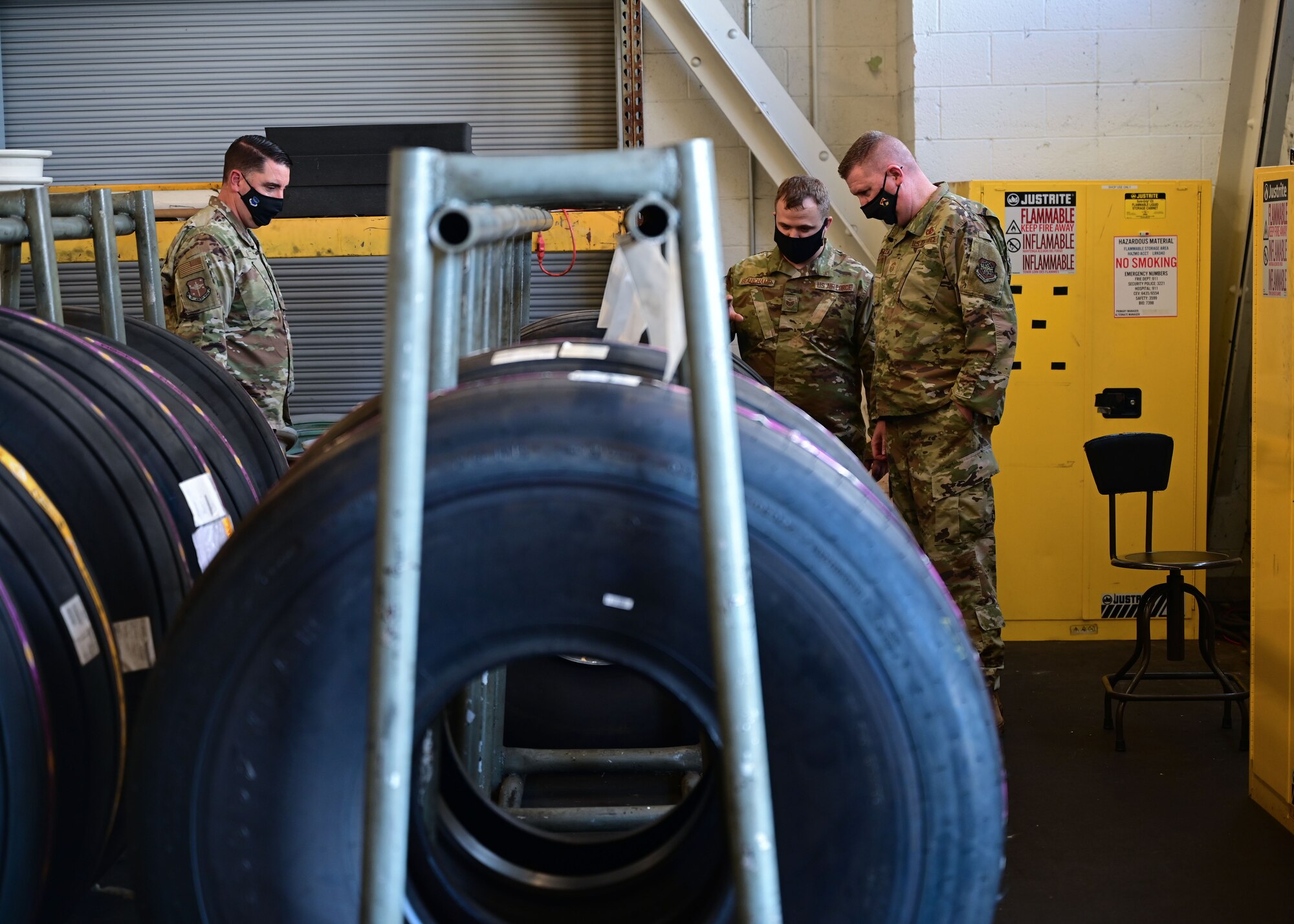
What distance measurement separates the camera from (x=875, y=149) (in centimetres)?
427

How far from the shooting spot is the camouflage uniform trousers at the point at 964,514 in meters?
4.14

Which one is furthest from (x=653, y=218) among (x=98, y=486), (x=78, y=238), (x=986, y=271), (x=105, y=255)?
(x=986, y=271)

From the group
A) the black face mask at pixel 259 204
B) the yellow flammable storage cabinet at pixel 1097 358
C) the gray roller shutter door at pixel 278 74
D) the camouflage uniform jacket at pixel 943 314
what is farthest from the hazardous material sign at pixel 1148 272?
the black face mask at pixel 259 204

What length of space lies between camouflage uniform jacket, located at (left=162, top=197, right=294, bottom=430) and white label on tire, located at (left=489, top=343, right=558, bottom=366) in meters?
2.94

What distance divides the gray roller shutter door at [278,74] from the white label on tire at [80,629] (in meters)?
A: 4.99

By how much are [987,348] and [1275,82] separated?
8.04ft

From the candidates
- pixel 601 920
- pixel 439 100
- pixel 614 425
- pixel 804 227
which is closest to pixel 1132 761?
pixel 804 227

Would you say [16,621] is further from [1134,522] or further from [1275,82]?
[1275,82]

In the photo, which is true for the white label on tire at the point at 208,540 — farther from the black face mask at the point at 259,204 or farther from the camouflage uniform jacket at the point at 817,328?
the camouflage uniform jacket at the point at 817,328

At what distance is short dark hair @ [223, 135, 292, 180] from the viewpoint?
446 centimetres

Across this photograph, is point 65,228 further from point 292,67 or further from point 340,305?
point 292,67

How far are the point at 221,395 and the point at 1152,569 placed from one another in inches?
122

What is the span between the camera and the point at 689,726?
355cm

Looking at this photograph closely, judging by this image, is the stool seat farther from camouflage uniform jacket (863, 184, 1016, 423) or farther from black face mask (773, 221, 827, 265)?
black face mask (773, 221, 827, 265)
